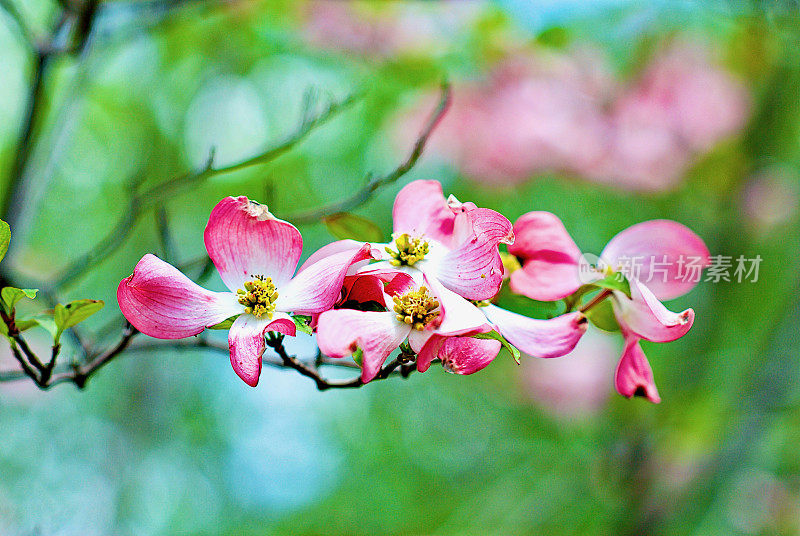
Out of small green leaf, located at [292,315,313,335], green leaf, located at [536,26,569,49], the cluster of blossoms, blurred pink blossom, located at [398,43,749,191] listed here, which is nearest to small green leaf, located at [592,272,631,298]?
the cluster of blossoms

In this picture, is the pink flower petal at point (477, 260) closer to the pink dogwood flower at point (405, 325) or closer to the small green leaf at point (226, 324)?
the pink dogwood flower at point (405, 325)

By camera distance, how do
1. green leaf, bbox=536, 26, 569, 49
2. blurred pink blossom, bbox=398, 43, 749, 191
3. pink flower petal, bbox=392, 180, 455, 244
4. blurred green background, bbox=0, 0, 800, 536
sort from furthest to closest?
1. blurred pink blossom, bbox=398, 43, 749, 191
2. blurred green background, bbox=0, 0, 800, 536
3. green leaf, bbox=536, 26, 569, 49
4. pink flower petal, bbox=392, 180, 455, 244

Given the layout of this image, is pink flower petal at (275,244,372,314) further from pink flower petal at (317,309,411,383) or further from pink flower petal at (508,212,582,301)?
pink flower petal at (508,212,582,301)

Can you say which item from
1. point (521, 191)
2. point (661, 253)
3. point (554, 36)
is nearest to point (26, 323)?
point (661, 253)

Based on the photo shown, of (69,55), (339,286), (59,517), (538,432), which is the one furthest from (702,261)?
(538,432)

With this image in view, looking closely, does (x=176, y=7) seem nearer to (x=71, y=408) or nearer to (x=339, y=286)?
(x=339, y=286)

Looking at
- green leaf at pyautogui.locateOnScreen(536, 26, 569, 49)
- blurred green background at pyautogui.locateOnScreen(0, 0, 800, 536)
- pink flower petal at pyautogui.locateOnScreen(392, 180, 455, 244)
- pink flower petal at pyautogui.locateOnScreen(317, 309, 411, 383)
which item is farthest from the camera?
blurred green background at pyautogui.locateOnScreen(0, 0, 800, 536)

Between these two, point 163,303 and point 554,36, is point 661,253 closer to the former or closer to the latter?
point 163,303
